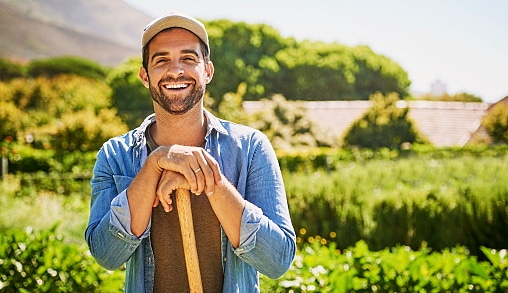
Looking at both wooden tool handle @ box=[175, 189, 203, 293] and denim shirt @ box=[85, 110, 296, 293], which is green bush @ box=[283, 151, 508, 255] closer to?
denim shirt @ box=[85, 110, 296, 293]

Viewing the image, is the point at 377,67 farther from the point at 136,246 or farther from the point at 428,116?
the point at 136,246

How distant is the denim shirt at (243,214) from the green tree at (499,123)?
2015 cm

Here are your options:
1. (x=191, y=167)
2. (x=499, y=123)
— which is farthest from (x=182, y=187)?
(x=499, y=123)

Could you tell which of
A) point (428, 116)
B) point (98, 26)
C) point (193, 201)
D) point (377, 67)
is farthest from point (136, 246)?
point (98, 26)

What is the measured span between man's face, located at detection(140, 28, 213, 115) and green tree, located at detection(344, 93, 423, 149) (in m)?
18.5

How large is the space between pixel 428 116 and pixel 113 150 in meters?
24.4

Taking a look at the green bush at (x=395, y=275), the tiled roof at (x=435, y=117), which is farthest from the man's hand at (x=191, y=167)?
the tiled roof at (x=435, y=117)

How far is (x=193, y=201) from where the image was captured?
1.54 metres

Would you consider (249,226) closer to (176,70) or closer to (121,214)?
(121,214)

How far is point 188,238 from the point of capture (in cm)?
145

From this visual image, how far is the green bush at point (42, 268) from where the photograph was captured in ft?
10.9

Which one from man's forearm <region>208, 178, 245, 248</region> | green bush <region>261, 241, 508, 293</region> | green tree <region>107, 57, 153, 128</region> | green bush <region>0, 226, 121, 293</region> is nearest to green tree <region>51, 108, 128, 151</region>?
green bush <region>0, 226, 121, 293</region>

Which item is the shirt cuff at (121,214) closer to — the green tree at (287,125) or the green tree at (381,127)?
the green tree at (287,125)

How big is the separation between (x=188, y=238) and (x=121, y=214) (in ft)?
0.51
